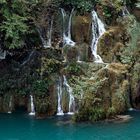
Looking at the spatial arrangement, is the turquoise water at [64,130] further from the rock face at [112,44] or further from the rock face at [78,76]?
the rock face at [112,44]

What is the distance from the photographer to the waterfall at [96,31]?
22.8m

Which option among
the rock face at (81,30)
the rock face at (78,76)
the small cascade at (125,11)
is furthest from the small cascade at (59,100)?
the small cascade at (125,11)

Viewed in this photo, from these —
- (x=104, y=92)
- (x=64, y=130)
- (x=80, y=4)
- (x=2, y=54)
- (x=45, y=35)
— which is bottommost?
(x=64, y=130)

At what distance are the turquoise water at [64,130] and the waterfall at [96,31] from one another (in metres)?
4.27

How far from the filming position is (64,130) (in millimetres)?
18031

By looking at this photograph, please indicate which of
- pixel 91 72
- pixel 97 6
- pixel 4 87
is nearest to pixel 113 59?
pixel 91 72

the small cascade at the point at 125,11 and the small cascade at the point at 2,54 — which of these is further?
the small cascade at the point at 125,11

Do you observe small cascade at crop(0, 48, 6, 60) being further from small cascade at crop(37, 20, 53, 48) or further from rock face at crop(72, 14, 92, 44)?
rock face at crop(72, 14, 92, 44)

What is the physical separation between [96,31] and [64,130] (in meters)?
7.11

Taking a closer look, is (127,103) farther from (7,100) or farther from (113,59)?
(7,100)

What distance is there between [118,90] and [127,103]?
3.86 ft

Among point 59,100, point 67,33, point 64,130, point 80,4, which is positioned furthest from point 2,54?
point 64,130

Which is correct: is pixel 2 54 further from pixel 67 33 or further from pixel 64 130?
pixel 64 130

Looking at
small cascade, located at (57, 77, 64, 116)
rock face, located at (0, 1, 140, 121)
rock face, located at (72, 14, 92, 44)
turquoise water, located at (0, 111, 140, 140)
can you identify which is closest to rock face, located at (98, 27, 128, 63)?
rock face, located at (0, 1, 140, 121)
